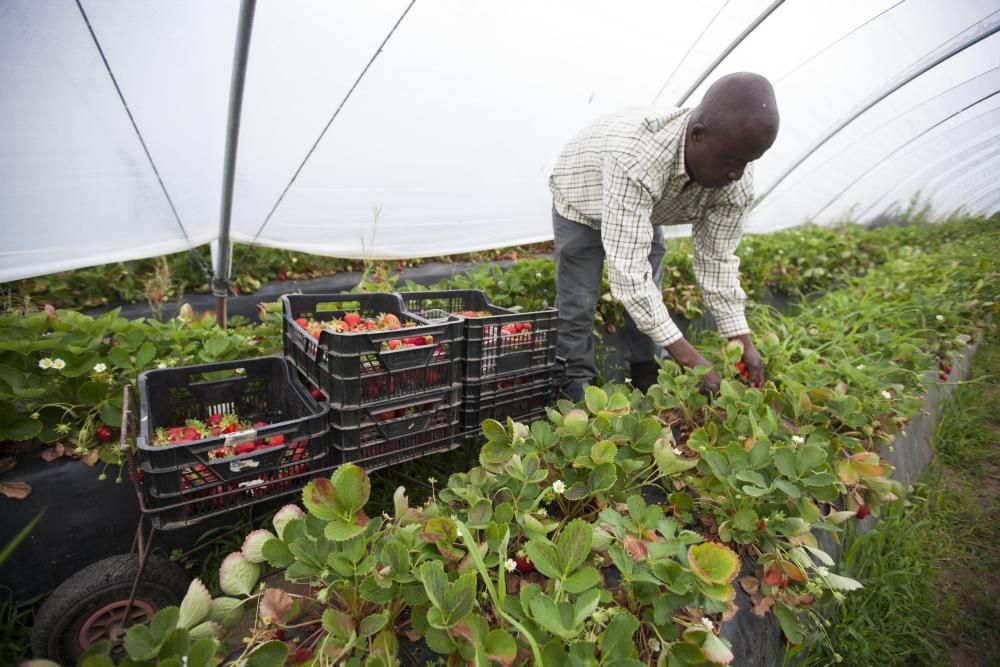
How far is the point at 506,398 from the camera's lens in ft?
5.85

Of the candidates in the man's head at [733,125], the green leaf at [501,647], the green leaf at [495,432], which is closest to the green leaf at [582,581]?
the green leaf at [501,647]

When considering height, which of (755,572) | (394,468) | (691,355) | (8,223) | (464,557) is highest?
(8,223)

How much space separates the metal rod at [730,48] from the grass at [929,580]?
2.72 meters

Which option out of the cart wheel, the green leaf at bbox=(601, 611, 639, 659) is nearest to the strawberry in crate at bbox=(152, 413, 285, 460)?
the cart wheel

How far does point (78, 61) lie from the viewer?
163cm

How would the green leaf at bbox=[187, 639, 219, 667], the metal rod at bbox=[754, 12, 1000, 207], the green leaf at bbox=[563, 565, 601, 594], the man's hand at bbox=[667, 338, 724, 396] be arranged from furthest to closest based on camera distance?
the metal rod at bbox=[754, 12, 1000, 207], the man's hand at bbox=[667, 338, 724, 396], the green leaf at bbox=[563, 565, 601, 594], the green leaf at bbox=[187, 639, 219, 667]

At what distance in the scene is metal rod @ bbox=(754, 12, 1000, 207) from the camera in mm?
3799

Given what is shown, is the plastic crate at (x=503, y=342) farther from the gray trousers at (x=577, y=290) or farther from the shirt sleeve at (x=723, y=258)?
the shirt sleeve at (x=723, y=258)

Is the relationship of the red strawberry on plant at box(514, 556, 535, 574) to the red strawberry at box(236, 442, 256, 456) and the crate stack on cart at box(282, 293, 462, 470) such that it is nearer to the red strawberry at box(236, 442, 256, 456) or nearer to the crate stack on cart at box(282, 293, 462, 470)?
the crate stack on cart at box(282, 293, 462, 470)

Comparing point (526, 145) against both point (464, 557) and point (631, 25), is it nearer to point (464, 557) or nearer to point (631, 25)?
point (631, 25)

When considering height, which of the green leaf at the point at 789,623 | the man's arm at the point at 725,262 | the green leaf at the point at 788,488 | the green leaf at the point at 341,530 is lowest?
the green leaf at the point at 789,623

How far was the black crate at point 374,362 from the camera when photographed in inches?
52.7

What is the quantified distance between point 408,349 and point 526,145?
218cm

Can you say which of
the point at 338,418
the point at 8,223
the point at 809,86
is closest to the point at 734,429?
the point at 338,418
